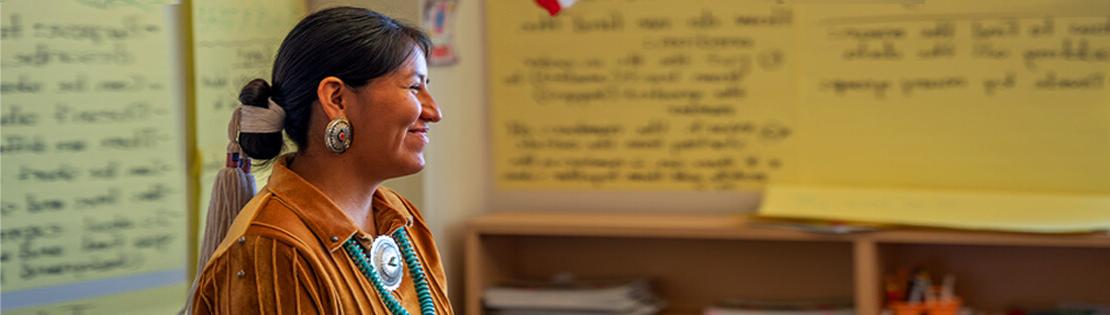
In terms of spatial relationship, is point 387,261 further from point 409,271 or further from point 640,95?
point 640,95

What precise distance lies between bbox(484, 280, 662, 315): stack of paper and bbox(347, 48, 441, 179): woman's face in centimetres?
128

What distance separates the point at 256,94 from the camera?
1.44 metres

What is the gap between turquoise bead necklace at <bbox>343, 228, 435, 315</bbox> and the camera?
1.44m

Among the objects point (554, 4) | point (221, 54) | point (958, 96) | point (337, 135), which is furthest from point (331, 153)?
point (958, 96)

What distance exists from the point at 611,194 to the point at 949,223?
A: 75cm

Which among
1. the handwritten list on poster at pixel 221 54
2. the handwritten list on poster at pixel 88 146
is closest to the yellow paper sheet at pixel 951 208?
the handwritten list on poster at pixel 221 54

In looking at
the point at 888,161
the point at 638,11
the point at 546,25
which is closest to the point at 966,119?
the point at 888,161

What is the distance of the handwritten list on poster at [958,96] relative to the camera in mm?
2529

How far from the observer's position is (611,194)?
2877 mm

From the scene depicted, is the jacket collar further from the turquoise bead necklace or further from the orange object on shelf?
the orange object on shelf

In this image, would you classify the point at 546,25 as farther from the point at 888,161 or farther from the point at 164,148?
the point at 164,148

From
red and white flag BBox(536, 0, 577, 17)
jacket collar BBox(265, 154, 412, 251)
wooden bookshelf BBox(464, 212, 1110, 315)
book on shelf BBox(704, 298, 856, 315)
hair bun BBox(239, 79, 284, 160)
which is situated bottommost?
book on shelf BBox(704, 298, 856, 315)

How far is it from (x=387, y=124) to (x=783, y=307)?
57.0 inches

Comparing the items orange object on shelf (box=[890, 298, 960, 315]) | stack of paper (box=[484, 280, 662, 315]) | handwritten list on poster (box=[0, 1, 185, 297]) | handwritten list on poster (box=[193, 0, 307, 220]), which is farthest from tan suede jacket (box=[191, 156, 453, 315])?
orange object on shelf (box=[890, 298, 960, 315])
